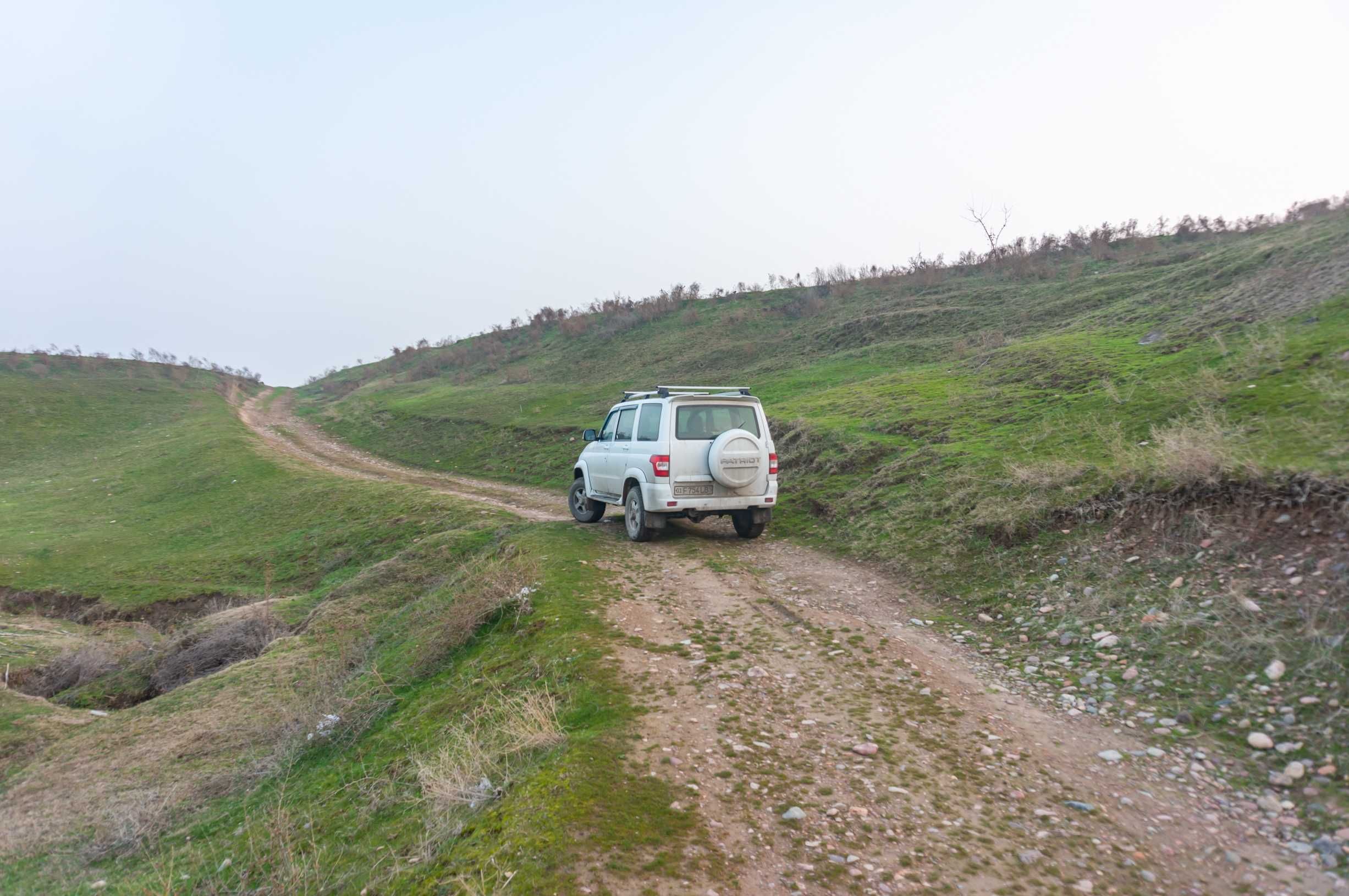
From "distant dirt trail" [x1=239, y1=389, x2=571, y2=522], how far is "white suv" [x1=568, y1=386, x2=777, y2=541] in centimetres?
399

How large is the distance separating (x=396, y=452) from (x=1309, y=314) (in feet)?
97.4

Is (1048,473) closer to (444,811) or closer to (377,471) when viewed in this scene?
(444,811)

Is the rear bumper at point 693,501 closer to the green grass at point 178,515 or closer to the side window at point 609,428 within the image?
the side window at point 609,428

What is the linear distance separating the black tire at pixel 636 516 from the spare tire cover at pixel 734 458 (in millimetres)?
1320

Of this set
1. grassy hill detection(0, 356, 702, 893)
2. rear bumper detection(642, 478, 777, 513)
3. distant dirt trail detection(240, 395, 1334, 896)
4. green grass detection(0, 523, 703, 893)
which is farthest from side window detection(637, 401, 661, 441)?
distant dirt trail detection(240, 395, 1334, 896)

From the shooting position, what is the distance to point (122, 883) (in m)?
5.38

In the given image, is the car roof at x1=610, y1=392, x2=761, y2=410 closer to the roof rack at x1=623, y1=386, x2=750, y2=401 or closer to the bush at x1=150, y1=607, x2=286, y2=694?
the roof rack at x1=623, y1=386, x2=750, y2=401

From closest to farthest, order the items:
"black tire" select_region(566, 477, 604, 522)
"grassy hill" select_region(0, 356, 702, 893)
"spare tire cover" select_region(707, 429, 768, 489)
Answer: "grassy hill" select_region(0, 356, 702, 893) → "spare tire cover" select_region(707, 429, 768, 489) → "black tire" select_region(566, 477, 604, 522)

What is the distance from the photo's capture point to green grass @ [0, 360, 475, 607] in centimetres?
1748

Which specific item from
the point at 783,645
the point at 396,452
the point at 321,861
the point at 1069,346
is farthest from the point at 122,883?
the point at 396,452

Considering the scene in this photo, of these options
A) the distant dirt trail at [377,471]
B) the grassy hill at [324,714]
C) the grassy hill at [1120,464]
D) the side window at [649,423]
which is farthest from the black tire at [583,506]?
the grassy hill at [1120,464]

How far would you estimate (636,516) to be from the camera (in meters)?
12.1

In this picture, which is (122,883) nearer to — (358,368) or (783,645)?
(783,645)

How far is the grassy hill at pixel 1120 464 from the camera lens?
233 inches
